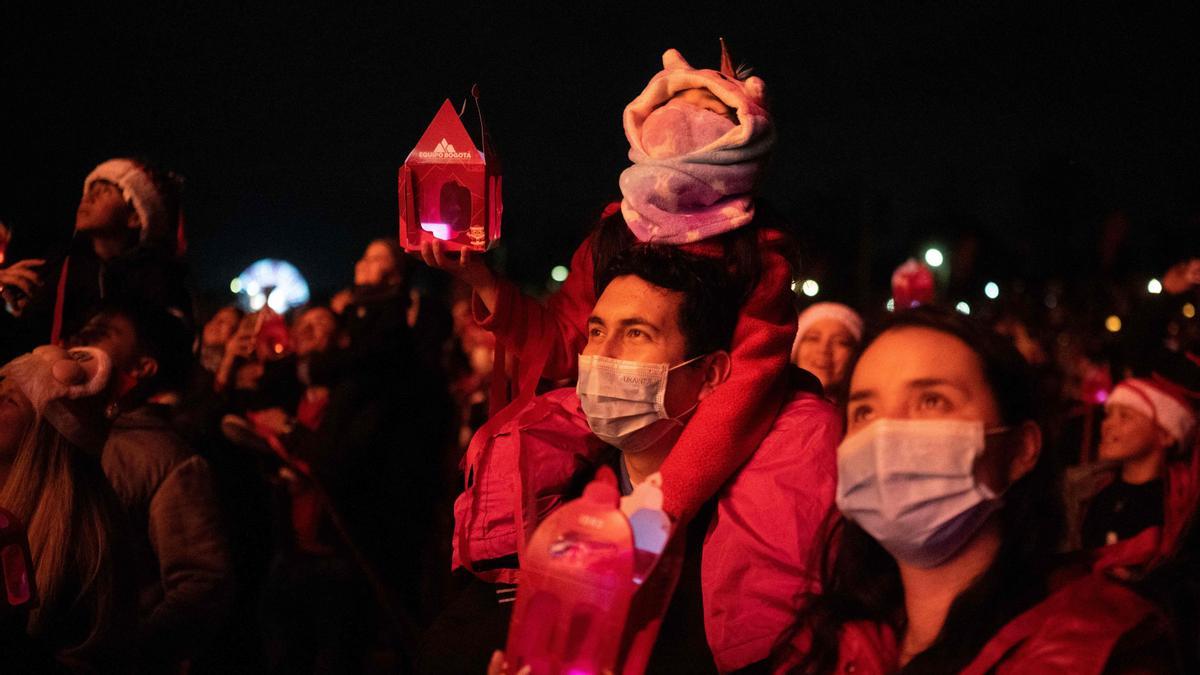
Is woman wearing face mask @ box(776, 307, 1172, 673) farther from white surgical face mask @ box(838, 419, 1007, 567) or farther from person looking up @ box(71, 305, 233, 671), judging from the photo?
person looking up @ box(71, 305, 233, 671)

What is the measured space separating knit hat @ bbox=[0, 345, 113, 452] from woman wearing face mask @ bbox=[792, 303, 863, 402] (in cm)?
293

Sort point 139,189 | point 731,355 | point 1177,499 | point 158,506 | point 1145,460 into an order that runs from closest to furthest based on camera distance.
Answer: point 731,355
point 158,506
point 139,189
point 1177,499
point 1145,460

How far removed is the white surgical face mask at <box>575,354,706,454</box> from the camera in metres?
3.06

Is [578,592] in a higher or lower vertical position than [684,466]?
lower

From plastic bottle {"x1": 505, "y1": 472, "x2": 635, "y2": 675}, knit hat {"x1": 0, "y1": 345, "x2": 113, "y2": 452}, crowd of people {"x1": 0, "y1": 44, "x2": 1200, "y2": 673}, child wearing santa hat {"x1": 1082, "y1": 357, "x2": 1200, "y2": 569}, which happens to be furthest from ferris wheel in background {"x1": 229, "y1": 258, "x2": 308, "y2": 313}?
plastic bottle {"x1": 505, "y1": 472, "x2": 635, "y2": 675}

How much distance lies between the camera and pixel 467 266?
3.31 metres

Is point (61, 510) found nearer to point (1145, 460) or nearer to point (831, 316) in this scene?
point (831, 316)

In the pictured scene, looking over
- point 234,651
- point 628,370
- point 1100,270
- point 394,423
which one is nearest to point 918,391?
point 628,370

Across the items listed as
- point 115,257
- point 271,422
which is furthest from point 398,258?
point 115,257

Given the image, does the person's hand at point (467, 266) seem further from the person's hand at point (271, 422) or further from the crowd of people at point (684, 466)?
the person's hand at point (271, 422)

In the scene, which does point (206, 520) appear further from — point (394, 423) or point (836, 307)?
point (836, 307)

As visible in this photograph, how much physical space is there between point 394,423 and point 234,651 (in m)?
2.22

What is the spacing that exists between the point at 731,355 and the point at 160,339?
2.26m

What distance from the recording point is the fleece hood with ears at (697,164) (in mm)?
3105
